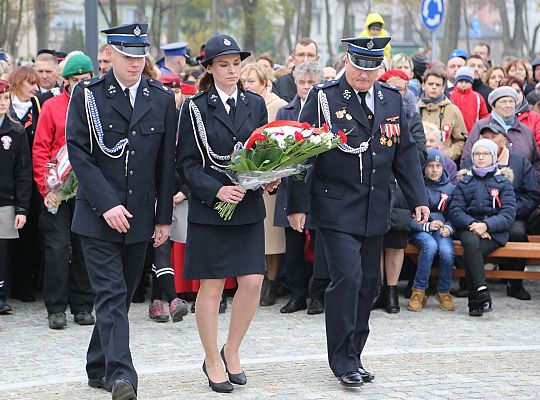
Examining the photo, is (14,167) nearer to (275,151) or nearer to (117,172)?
(117,172)

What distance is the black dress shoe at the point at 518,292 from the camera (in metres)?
10.9

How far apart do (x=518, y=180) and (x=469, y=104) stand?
6.86ft

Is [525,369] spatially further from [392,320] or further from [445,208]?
[445,208]

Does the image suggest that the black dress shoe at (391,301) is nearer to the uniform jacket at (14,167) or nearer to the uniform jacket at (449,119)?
the uniform jacket at (449,119)

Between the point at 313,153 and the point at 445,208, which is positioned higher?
the point at 313,153

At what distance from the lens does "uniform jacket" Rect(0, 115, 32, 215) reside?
947 cm

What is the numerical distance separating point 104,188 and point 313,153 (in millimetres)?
1278

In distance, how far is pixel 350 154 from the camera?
284 inches

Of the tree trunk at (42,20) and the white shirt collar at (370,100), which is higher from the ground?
the tree trunk at (42,20)

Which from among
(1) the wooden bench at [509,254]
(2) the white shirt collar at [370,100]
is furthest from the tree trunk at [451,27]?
(2) the white shirt collar at [370,100]

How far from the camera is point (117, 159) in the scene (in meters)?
6.74

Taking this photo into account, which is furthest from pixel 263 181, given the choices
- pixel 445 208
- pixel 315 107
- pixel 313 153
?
pixel 445 208

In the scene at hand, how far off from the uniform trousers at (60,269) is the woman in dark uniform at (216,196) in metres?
2.56

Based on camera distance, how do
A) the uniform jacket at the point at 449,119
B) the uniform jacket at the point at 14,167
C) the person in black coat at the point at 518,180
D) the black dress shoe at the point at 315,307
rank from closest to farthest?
the uniform jacket at the point at 14,167
the black dress shoe at the point at 315,307
the person in black coat at the point at 518,180
the uniform jacket at the point at 449,119
